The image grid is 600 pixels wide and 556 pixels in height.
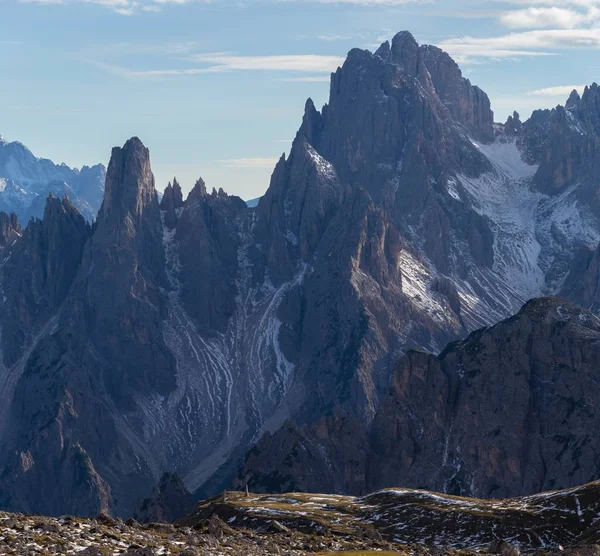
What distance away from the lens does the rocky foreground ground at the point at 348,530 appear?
119 m

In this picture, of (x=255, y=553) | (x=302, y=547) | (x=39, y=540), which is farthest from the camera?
(x=302, y=547)

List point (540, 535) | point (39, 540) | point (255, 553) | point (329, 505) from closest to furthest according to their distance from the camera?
point (39, 540), point (255, 553), point (540, 535), point (329, 505)

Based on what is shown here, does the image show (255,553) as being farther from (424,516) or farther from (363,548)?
(424,516)

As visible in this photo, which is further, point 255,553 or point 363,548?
point 363,548

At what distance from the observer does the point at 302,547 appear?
13600cm

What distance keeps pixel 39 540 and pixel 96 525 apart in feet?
41.6

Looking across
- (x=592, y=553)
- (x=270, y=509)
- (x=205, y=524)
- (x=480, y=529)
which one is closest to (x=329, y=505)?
(x=270, y=509)

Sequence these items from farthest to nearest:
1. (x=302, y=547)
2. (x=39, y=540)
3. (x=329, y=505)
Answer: (x=329, y=505)
(x=302, y=547)
(x=39, y=540)

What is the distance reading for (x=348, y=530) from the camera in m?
167

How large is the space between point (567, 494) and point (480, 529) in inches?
629

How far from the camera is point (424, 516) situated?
600ft

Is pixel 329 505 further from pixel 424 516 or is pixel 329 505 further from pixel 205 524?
pixel 205 524

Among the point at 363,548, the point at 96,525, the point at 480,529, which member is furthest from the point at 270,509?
the point at 96,525

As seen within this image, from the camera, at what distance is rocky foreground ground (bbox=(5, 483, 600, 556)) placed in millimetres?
119000
